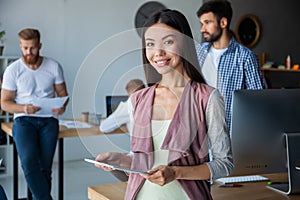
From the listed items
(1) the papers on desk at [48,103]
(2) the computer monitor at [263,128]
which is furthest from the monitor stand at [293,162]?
(1) the papers on desk at [48,103]

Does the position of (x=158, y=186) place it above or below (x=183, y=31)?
below

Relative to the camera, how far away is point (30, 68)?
3553mm

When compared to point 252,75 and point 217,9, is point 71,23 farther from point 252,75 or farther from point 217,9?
point 252,75

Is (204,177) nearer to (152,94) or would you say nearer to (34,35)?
(152,94)

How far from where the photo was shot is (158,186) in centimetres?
140

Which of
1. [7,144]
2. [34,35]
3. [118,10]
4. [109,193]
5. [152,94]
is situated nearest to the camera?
[152,94]

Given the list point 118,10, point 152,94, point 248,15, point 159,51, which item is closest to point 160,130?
point 152,94

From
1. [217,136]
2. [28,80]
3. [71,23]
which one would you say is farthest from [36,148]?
[71,23]

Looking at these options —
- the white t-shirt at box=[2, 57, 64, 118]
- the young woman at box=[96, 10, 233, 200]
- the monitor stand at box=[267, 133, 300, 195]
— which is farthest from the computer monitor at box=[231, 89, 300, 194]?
the white t-shirt at box=[2, 57, 64, 118]

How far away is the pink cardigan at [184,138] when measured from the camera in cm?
135

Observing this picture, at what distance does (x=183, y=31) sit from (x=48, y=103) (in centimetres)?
232

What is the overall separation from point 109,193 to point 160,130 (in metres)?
0.51

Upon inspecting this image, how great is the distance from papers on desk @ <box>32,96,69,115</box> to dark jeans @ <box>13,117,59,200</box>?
6 cm

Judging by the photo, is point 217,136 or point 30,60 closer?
point 217,136
